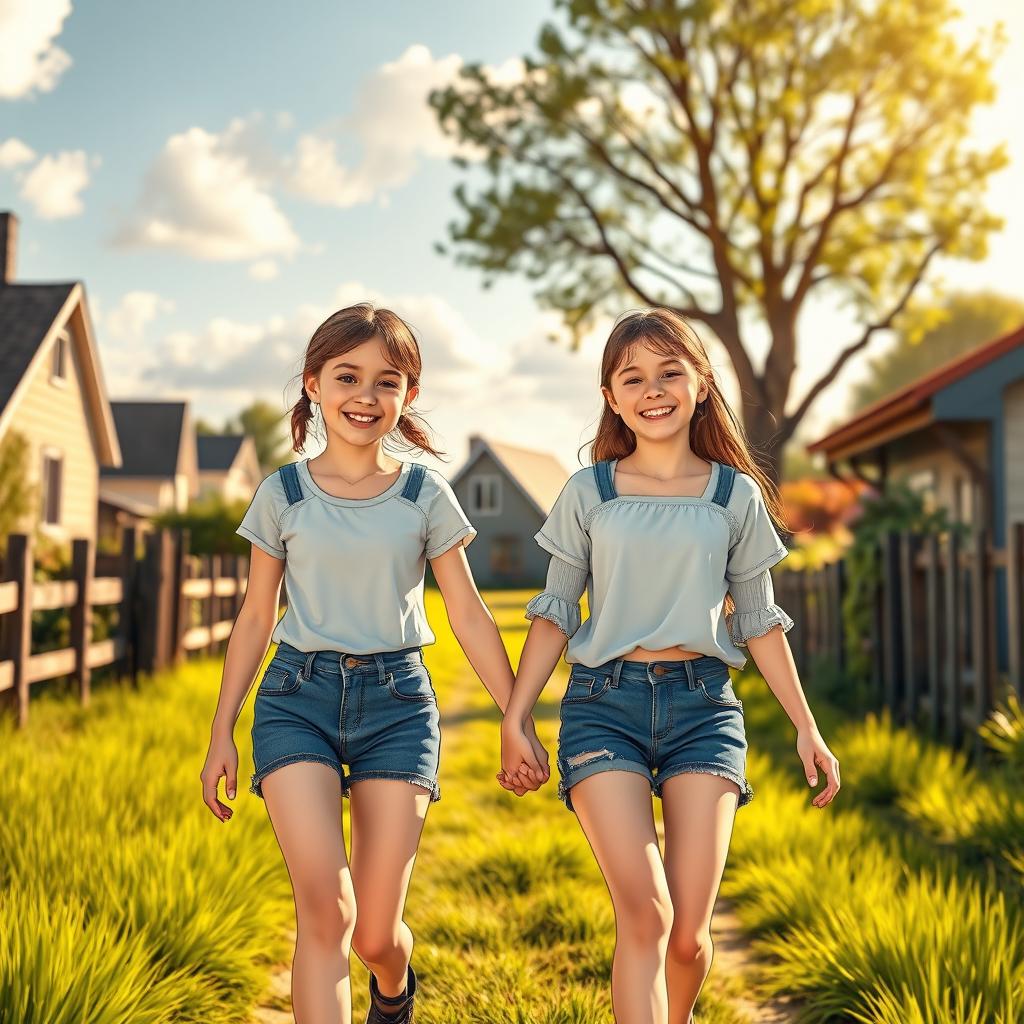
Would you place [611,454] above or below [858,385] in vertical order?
below

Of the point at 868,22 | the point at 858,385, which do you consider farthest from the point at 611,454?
the point at 858,385

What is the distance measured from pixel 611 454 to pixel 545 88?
2005 cm

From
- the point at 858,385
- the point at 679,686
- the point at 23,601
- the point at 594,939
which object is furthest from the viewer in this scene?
the point at 858,385

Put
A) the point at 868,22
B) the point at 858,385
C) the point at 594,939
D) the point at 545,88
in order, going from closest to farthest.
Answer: the point at 594,939
the point at 868,22
the point at 545,88
the point at 858,385

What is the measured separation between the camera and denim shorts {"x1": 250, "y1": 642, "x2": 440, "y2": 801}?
2934 mm

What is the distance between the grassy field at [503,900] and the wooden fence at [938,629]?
1123mm

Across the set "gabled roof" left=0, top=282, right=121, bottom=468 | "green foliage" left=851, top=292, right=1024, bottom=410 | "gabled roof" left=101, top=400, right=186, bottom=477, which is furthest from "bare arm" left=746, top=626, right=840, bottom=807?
"green foliage" left=851, top=292, right=1024, bottom=410

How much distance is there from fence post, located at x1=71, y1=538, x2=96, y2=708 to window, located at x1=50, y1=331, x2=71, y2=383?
15469mm

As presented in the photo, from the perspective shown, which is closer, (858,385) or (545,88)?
(545,88)

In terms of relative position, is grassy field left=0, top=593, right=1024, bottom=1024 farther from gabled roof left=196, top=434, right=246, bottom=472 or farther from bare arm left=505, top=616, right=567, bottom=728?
gabled roof left=196, top=434, right=246, bottom=472

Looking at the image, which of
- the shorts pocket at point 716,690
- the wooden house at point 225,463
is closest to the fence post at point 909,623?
the shorts pocket at point 716,690

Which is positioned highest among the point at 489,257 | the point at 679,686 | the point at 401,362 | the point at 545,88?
the point at 545,88

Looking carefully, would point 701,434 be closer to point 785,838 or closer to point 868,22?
point 785,838

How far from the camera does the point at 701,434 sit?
3.25m
